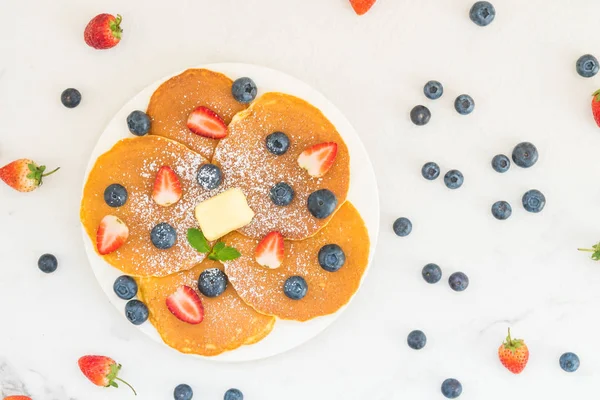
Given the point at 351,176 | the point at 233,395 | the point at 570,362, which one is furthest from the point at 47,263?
the point at 570,362

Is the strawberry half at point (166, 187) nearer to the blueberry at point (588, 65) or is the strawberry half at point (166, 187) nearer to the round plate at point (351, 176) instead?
the round plate at point (351, 176)

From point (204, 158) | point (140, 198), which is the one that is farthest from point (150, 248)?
point (204, 158)

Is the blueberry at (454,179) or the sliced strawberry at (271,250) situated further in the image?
the blueberry at (454,179)

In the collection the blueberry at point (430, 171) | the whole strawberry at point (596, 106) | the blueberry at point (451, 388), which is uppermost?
the whole strawberry at point (596, 106)

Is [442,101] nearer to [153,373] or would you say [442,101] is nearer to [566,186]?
[566,186]

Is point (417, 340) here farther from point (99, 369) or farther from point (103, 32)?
point (103, 32)

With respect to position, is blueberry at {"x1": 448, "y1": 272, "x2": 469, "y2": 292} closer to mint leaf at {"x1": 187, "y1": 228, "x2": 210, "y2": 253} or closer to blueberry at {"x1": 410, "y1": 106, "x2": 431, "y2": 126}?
blueberry at {"x1": 410, "y1": 106, "x2": 431, "y2": 126}

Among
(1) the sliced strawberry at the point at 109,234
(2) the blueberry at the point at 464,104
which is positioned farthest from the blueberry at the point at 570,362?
(1) the sliced strawberry at the point at 109,234
